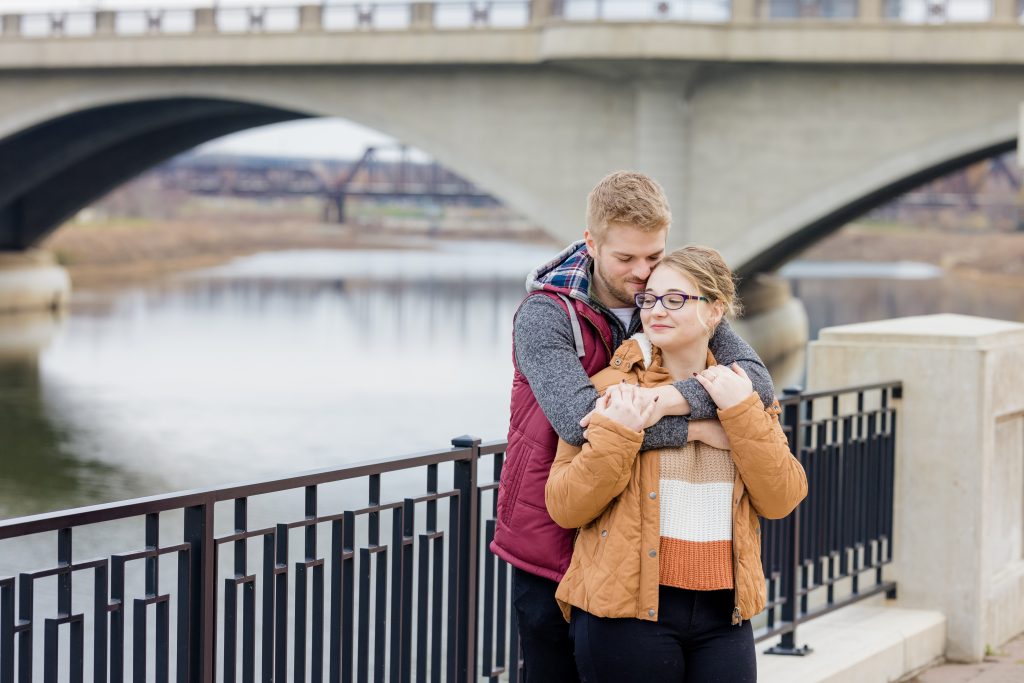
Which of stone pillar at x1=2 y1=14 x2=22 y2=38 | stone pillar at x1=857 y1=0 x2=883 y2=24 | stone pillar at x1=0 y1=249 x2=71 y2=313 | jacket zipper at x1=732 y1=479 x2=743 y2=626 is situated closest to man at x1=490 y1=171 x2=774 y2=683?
jacket zipper at x1=732 y1=479 x2=743 y2=626

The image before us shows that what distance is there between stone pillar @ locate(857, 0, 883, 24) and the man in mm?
20056

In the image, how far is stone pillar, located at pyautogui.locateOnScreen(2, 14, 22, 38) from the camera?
28.6m

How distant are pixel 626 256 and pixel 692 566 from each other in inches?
26.4

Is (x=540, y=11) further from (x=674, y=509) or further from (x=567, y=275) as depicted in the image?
Answer: (x=674, y=509)

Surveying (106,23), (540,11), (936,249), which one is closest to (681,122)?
(540,11)

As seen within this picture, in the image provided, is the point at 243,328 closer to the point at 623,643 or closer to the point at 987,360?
the point at 987,360

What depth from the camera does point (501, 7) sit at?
2383cm

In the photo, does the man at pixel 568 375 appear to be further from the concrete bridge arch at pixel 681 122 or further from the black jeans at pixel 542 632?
the concrete bridge arch at pixel 681 122

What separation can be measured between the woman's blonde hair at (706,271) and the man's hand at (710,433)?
0.68 feet

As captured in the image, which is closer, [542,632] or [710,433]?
[710,433]

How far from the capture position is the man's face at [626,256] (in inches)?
116

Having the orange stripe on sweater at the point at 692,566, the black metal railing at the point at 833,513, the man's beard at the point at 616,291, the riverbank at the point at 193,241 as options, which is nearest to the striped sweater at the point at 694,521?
the orange stripe on sweater at the point at 692,566

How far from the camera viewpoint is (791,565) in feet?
17.8

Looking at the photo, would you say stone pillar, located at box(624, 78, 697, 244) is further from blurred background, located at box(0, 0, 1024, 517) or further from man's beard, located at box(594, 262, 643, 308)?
man's beard, located at box(594, 262, 643, 308)
